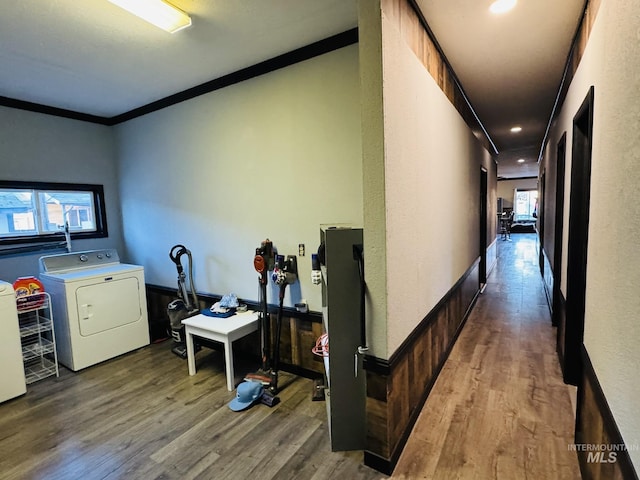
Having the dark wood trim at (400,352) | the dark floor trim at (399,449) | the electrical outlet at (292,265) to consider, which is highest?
the electrical outlet at (292,265)

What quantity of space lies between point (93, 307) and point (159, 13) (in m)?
2.81

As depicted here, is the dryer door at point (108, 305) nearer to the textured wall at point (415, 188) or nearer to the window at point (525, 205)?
the textured wall at point (415, 188)

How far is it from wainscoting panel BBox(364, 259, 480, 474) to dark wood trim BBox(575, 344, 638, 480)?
0.90m

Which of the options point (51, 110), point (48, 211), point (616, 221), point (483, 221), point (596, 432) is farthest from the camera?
point (483, 221)

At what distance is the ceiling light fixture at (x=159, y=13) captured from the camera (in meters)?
1.96

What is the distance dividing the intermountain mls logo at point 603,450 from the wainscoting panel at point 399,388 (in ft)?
3.00

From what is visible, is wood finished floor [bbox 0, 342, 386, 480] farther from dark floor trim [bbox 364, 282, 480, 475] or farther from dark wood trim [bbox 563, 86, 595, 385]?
dark wood trim [bbox 563, 86, 595, 385]

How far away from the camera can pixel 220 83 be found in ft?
10.6

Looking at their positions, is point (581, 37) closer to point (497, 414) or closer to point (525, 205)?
point (497, 414)

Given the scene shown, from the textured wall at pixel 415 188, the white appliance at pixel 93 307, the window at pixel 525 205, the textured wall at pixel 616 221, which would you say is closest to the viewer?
the textured wall at pixel 616 221

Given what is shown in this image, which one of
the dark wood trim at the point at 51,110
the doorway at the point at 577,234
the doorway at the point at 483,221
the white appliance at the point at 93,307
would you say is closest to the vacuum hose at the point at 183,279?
the white appliance at the point at 93,307

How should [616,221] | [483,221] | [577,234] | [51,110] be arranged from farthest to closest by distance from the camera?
[483,221] < [51,110] < [577,234] < [616,221]

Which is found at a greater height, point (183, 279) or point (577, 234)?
point (577, 234)

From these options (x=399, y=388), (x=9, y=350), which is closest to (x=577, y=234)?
(x=399, y=388)
